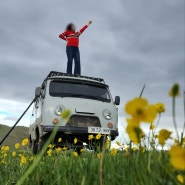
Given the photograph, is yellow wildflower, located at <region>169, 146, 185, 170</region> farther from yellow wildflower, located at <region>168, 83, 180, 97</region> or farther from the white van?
the white van

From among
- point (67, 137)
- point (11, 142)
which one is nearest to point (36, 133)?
point (67, 137)

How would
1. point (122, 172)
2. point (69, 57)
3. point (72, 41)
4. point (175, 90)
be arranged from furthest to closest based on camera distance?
point (72, 41)
point (69, 57)
point (122, 172)
point (175, 90)

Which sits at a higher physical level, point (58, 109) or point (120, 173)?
point (58, 109)

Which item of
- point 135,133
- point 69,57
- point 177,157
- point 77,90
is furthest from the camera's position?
point 69,57

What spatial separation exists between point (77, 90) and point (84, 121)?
97 centimetres

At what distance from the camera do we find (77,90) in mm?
8648

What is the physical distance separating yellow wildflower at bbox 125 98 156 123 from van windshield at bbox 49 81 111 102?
767 cm

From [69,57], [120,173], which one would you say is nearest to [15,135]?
[69,57]

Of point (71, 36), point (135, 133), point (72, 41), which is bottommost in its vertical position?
point (135, 133)

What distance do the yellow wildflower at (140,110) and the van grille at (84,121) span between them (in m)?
7.21

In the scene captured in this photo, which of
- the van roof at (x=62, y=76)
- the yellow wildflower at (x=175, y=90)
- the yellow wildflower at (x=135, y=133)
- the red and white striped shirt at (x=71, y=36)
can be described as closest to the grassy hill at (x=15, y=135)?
the red and white striped shirt at (x=71, y=36)

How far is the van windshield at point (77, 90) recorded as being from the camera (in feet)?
27.8

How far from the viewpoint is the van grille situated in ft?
26.1

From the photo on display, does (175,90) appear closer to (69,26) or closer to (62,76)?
(62,76)
